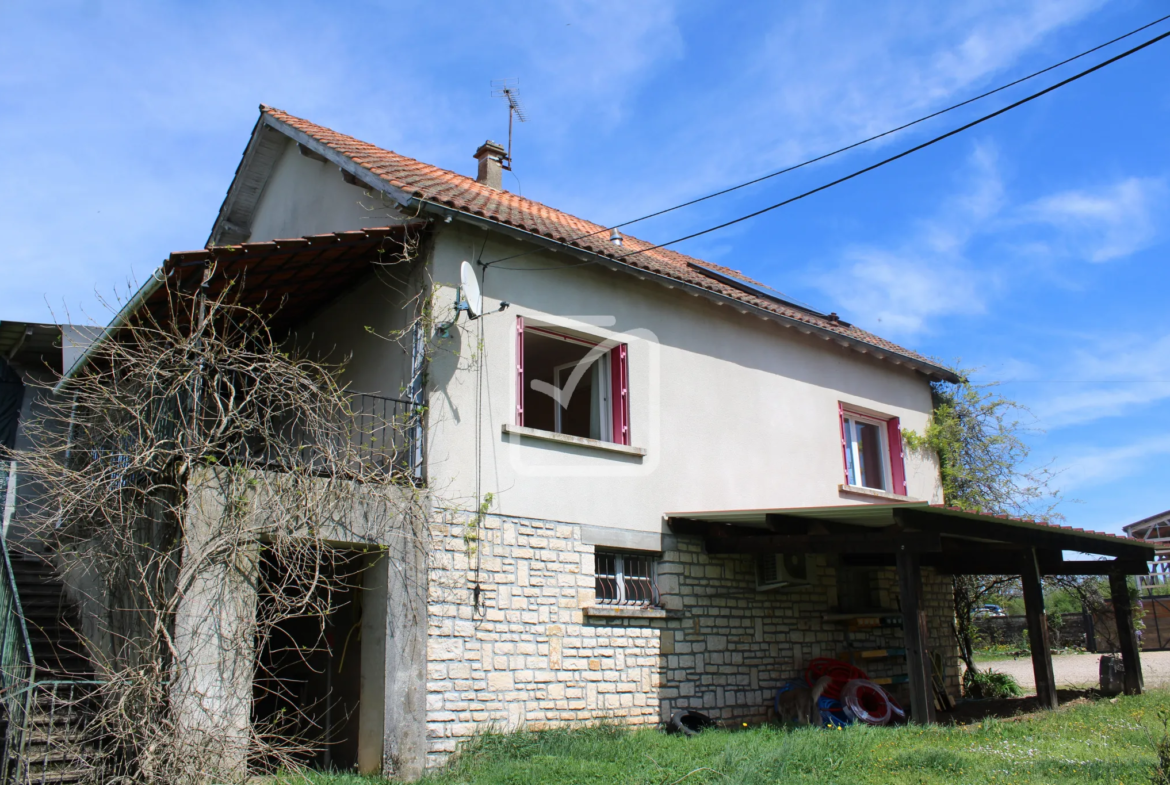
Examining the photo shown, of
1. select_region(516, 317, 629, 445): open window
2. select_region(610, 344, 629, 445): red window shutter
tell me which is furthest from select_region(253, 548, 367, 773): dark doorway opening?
select_region(610, 344, 629, 445): red window shutter

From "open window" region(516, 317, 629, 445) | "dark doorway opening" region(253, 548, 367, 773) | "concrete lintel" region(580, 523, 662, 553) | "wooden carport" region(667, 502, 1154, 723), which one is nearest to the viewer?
"dark doorway opening" region(253, 548, 367, 773)

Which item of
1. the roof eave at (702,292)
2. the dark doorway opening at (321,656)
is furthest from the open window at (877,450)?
the dark doorway opening at (321,656)

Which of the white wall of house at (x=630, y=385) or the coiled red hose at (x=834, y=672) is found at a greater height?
the white wall of house at (x=630, y=385)

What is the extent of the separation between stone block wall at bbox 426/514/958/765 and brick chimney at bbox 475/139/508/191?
245 inches

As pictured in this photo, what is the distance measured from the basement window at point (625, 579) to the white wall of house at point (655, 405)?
37 cm

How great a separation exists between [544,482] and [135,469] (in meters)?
3.67

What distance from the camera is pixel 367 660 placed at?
8.04m

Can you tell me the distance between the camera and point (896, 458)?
1375 cm

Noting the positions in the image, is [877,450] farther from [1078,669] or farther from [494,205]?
[494,205]

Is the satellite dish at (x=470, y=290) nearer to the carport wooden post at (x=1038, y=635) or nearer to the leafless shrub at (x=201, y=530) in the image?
the leafless shrub at (x=201, y=530)

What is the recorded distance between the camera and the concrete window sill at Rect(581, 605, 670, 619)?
9.03m

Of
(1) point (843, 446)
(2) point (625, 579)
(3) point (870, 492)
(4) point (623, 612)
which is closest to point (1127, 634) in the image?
(3) point (870, 492)

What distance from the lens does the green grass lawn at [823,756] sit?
6500 mm

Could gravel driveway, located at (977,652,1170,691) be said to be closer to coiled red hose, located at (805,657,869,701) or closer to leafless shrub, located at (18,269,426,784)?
coiled red hose, located at (805,657,869,701)
